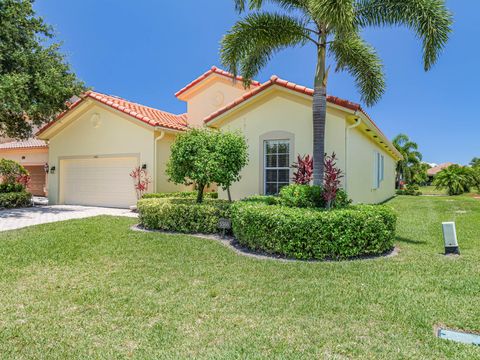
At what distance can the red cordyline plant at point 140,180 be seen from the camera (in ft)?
49.5

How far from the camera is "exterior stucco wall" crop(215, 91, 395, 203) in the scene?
37.3 ft

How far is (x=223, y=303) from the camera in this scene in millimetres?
4609

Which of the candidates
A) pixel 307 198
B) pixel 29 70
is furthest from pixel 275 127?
pixel 29 70

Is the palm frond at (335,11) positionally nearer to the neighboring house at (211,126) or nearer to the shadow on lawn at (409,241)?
the neighboring house at (211,126)

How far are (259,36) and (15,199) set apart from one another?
1422 cm

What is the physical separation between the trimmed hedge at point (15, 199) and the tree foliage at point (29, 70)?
331 centimetres

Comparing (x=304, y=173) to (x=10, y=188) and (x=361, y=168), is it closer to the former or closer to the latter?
(x=361, y=168)

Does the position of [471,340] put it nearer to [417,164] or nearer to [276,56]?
[276,56]

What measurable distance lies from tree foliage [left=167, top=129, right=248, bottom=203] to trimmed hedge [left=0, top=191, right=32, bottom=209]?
10117 millimetres

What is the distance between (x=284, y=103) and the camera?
12.2 metres

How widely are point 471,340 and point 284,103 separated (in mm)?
9861

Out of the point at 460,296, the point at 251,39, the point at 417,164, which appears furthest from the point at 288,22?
the point at 417,164

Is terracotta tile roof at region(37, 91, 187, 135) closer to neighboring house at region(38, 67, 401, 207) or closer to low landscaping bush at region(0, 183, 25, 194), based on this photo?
neighboring house at region(38, 67, 401, 207)

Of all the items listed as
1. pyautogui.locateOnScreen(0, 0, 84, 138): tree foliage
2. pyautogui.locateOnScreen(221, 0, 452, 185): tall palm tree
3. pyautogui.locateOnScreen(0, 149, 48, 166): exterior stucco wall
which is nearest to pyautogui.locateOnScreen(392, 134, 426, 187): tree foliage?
pyautogui.locateOnScreen(221, 0, 452, 185): tall palm tree
